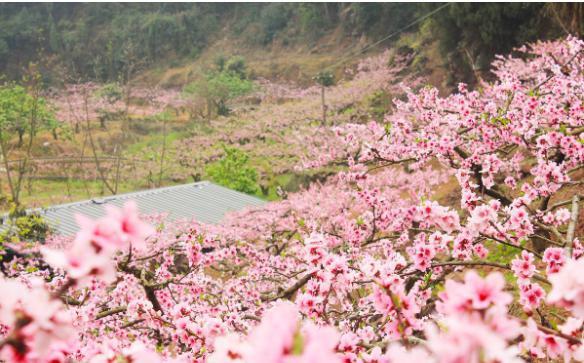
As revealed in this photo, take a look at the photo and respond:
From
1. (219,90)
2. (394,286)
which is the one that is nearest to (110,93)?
(219,90)

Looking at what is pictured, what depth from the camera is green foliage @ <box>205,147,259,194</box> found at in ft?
65.0

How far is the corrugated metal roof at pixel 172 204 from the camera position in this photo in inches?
522

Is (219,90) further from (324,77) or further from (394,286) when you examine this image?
(394,286)

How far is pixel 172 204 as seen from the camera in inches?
612

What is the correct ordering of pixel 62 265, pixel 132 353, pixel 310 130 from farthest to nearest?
pixel 310 130, pixel 132 353, pixel 62 265

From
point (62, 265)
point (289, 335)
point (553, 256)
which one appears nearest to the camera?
point (289, 335)

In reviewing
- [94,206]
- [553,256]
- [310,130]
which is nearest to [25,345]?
[553,256]

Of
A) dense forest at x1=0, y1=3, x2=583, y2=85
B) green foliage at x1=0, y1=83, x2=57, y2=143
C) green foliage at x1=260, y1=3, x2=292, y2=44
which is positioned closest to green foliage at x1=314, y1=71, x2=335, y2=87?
dense forest at x1=0, y1=3, x2=583, y2=85

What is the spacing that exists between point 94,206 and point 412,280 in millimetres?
12307

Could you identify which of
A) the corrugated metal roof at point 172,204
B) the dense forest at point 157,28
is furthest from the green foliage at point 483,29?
the dense forest at point 157,28

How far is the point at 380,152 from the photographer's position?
5.77 meters

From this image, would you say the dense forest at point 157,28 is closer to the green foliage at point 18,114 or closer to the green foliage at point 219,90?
the green foliage at point 219,90

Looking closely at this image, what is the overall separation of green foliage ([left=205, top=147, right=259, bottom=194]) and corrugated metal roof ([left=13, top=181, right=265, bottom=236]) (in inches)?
71.2

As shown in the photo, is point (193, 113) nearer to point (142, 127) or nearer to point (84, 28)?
point (142, 127)
